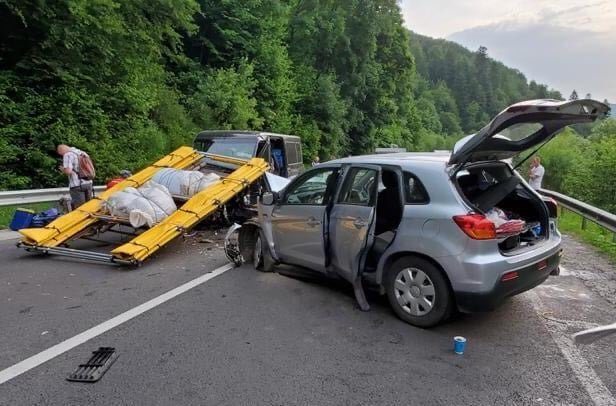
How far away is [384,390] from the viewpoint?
323 centimetres

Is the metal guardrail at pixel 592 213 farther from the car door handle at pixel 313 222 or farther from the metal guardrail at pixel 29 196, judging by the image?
the metal guardrail at pixel 29 196

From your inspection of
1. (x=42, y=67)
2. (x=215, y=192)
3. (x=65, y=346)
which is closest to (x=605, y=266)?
(x=215, y=192)

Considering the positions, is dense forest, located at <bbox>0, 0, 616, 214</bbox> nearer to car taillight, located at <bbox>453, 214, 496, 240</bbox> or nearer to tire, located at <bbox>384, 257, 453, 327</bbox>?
tire, located at <bbox>384, 257, 453, 327</bbox>

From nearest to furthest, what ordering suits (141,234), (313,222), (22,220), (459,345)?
1. (459,345)
2. (313,222)
3. (141,234)
4. (22,220)

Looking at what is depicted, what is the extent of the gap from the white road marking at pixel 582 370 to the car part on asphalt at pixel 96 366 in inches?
140

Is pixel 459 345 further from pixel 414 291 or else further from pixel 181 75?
pixel 181 75

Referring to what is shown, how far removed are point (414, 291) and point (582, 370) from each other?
4.81 feet

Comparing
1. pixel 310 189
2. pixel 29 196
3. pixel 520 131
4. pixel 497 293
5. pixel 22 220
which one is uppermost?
pixel 520 131

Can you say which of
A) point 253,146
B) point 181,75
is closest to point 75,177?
point 253,146

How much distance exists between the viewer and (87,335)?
4.04 meters

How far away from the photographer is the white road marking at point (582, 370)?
3.17 m

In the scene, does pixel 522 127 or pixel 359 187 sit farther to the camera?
pixel 359 187

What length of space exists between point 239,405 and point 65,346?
70.6 inches

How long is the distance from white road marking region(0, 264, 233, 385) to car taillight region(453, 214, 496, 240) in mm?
3244
